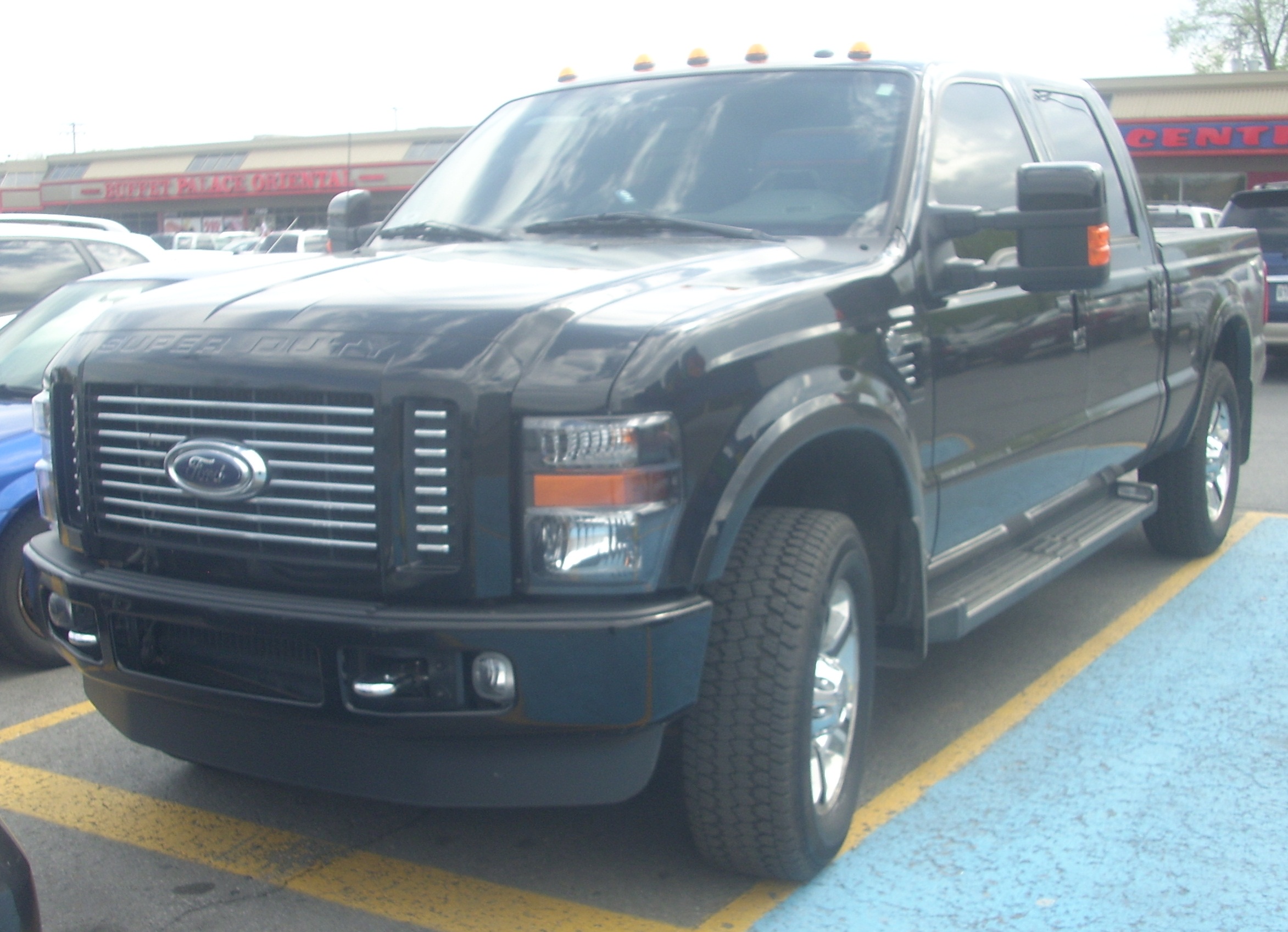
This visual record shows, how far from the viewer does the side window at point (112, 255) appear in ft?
25.4

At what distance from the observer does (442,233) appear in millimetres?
4195

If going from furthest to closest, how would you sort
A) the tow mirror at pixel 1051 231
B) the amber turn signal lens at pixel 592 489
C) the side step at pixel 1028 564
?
the side step at pixel 1028 564 < the tow mirror at pixel 1051 231 < the amber turn signal lens at pixel 592 489

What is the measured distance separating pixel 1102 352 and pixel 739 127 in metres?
1.61

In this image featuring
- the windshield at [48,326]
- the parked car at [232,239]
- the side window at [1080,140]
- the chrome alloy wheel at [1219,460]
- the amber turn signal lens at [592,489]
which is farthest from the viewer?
the parked car at [232,239]

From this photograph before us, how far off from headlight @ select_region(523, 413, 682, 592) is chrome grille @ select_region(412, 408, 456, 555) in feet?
0.51

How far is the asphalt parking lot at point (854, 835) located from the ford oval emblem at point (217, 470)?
991 millimetres

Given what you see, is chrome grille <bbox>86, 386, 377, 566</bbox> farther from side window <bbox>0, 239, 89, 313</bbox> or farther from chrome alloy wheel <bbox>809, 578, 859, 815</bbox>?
side window <bbox>0, 239, 89, 313</bbox>

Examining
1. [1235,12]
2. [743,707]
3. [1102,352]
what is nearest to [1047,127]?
[1102,352]

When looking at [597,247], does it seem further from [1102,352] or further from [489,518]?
[1102,352]

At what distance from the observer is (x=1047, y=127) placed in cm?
493

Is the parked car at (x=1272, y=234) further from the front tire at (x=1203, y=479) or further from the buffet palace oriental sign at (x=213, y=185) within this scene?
the buffet palace oriental sign at (x=213, y=185)

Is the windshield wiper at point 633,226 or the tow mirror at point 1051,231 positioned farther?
the windshield wiper at point 633,226

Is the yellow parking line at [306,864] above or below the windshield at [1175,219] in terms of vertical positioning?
below

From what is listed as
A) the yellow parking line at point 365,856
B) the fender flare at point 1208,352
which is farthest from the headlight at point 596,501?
the fender flare at point 1208,352
